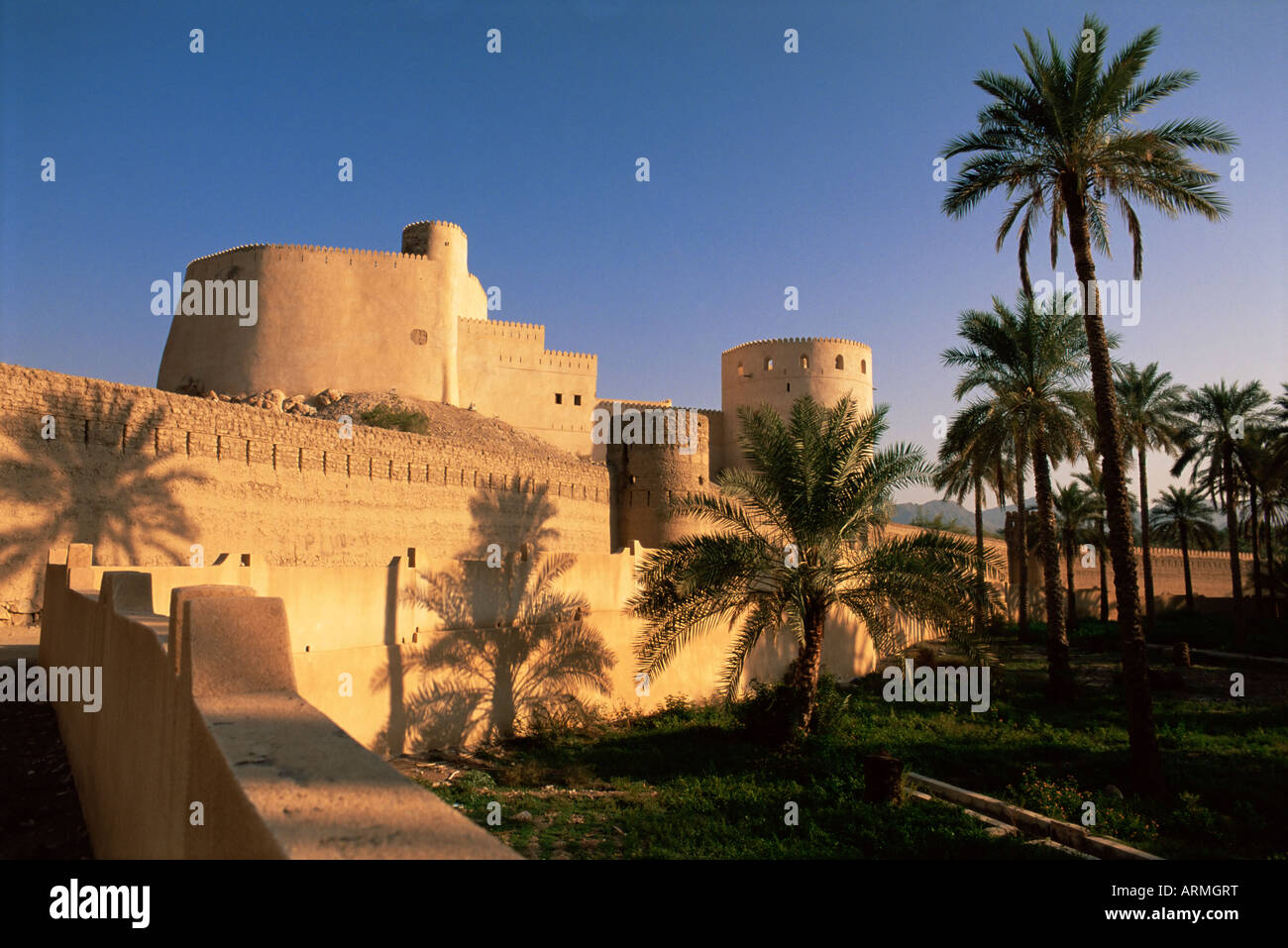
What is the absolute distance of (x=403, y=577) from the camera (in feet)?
32.9

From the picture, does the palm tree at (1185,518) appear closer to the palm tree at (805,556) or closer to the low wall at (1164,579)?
Answer: the low wall at (1164,579)

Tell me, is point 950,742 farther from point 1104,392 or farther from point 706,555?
point 1104,392

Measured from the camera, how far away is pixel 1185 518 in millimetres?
31547

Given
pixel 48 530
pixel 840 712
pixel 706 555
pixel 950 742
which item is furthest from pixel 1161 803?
pixel 48 530

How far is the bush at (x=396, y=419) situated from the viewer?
29719 millimetres

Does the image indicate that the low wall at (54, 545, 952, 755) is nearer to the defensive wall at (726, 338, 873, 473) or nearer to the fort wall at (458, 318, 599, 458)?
the fort wall at (458, 318, 599, 458)

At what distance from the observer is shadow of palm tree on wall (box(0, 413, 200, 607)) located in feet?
38.7

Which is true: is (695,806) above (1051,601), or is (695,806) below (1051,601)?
below

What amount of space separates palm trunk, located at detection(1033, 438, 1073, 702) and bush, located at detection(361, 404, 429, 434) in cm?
2038

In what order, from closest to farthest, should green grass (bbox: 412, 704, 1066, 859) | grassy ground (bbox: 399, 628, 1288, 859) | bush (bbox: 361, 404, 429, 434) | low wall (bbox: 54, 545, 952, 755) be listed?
green grass (bbox: 412, 704, 1066, 859)
grassy ground (bbox: 399, 628, 1288, 859)
low wall (bbox: 54, 545, 952, 755)
bush (bbox: 361, 404, 429, 434)

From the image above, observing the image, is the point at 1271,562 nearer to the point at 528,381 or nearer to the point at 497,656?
the point at 497,656

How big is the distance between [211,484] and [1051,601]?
1591cm

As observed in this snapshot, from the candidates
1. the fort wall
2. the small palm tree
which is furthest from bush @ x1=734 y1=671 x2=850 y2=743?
the fort wall

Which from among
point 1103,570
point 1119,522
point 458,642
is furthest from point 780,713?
point 1103,570
